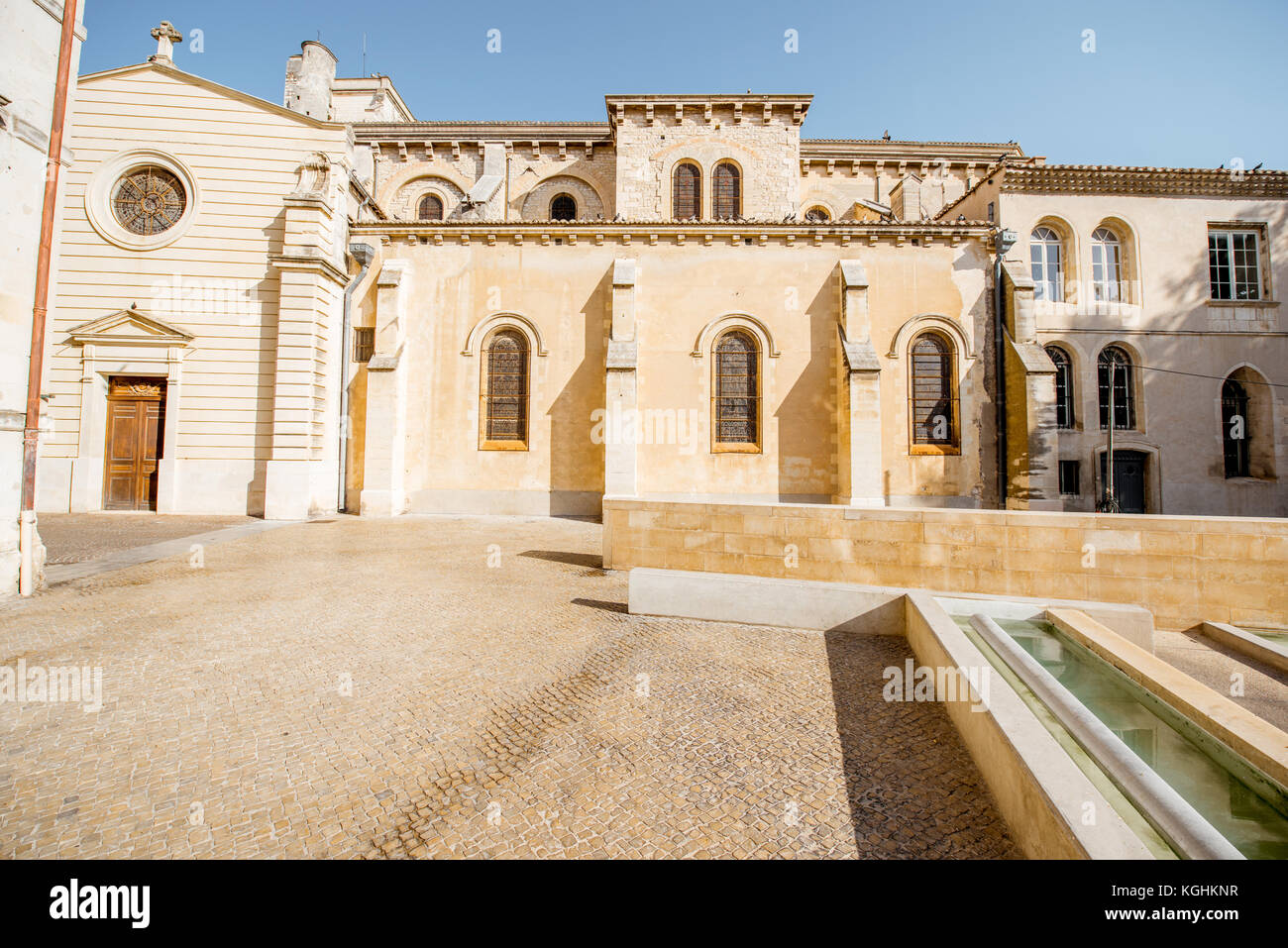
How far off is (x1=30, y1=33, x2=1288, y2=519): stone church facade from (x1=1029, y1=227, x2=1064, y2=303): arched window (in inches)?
4.0

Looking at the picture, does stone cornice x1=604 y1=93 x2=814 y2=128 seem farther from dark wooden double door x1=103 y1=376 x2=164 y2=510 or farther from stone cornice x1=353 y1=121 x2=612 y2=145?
dark wooden double door x1=103 y1=376 x2=164 y2=510

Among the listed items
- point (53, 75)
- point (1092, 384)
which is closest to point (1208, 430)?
point (1092, 384)

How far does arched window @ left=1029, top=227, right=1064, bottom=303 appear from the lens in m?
17.3

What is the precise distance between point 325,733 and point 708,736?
7.72 ft

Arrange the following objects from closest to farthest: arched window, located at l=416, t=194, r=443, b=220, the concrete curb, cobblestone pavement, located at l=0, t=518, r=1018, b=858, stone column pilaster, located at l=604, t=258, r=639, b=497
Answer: cobblestone pavement, located at l=0, t=518, r=1018, b=858 → the concrete curb → stone column pilaster, located at l=604, t=258, r=639, b=497 → arched window, located at l=416, t=194, r=443, b=220

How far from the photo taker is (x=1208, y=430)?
16797mm

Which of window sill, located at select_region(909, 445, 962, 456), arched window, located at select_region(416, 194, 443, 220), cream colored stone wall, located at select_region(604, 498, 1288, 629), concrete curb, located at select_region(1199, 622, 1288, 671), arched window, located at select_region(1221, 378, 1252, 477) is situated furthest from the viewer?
arched window, located at select_region(416, 194, 443, 220)

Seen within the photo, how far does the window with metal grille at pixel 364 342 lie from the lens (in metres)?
15.1

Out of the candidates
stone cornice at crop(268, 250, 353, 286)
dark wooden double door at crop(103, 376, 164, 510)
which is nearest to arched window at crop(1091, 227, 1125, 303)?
stone cornice at crop(268, 250, 353, 286)

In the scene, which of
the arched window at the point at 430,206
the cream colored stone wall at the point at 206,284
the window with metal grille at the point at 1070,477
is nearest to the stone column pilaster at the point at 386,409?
the cream colored stone wall at the point at 206,284

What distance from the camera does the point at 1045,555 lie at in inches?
246

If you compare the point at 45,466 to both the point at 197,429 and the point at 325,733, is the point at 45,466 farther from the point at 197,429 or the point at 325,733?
the point at 325,733

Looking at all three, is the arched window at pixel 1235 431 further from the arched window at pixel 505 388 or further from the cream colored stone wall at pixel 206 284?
the cream colored stone wall at pixel 206 284

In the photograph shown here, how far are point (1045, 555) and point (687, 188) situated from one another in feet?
58.3
